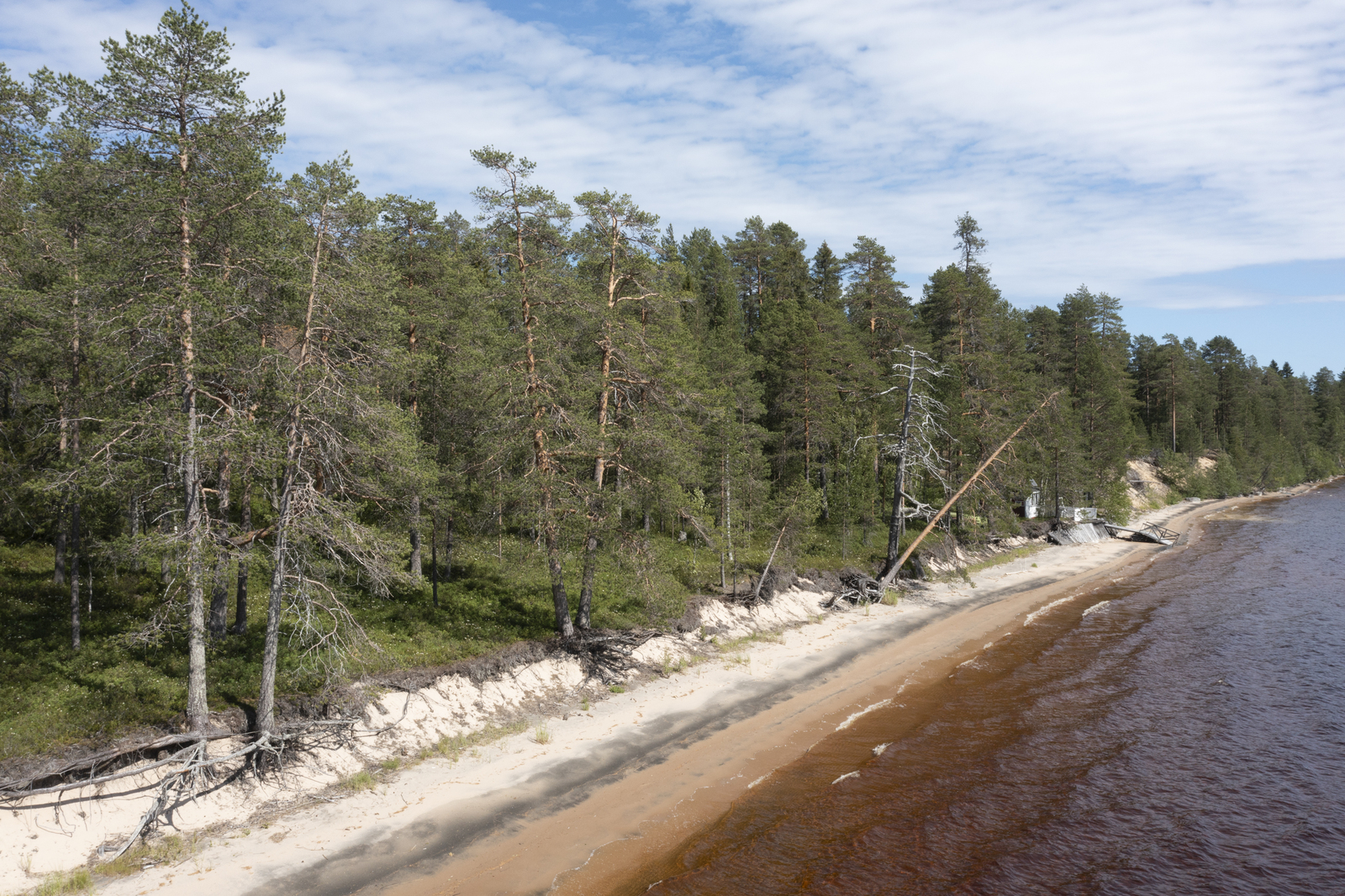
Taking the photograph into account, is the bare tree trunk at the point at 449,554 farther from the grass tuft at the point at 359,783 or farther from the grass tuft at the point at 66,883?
the grass tuft at the point at 66,883

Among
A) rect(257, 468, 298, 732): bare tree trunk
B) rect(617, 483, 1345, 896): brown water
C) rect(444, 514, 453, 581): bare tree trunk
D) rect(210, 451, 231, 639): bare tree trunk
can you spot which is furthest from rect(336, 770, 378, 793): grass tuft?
rect(444, 514, 453, 581): bare tree trunk

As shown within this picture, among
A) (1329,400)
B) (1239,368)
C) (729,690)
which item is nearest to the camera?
(729,690)

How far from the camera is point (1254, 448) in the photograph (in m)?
91.9

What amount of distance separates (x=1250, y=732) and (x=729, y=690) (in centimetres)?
1514

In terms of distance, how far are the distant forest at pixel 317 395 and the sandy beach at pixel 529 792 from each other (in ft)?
7.56

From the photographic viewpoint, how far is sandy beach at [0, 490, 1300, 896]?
11.6 metres

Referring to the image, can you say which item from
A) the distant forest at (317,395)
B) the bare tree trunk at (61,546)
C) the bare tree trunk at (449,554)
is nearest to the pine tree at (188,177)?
the distant forest at (317,395)

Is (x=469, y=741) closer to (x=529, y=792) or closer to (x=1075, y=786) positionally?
(x=529, y=792)

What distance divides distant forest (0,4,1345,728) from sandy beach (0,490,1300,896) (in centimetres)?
231

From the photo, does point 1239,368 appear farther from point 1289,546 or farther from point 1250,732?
point 1250,732

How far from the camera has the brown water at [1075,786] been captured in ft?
41.4

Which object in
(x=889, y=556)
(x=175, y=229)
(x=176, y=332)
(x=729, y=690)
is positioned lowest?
(x=729, y=690)

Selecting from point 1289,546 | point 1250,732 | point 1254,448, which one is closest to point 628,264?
point 1250,732

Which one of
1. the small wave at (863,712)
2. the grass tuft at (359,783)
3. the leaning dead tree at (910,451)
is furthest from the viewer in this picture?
the leaning dead tree at (910,451)
